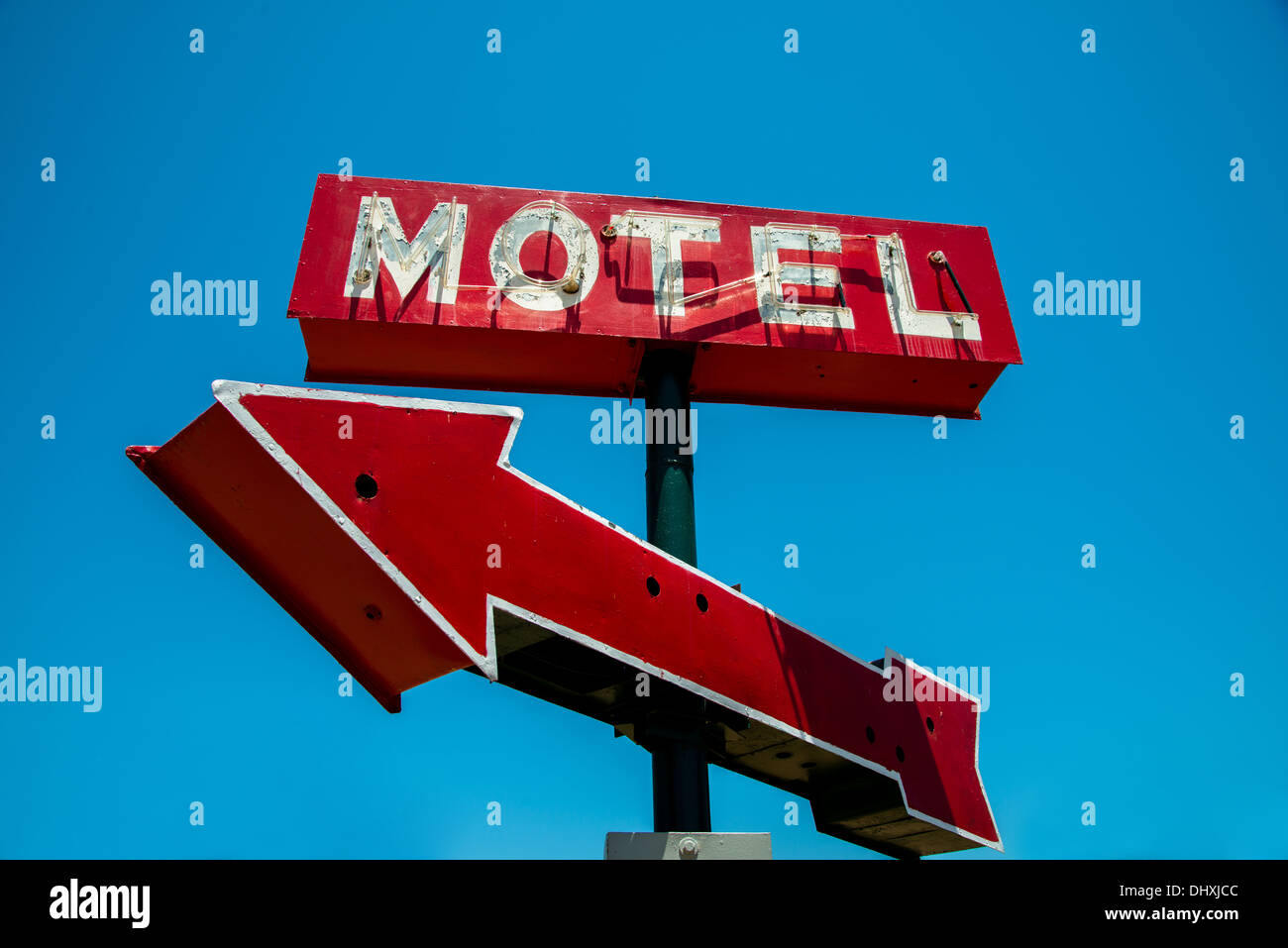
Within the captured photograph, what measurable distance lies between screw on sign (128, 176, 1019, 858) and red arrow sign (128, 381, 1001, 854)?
0.03 metres

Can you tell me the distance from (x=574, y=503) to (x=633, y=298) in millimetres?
4168

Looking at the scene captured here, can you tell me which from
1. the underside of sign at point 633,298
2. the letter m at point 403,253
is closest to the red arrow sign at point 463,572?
the underside of sign at point 633,298

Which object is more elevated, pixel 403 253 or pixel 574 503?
pixel 403 253

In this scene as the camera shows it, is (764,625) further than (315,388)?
Yes

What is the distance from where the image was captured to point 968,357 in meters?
15.5

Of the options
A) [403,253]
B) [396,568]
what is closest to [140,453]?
[396,568]

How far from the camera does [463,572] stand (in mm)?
10312

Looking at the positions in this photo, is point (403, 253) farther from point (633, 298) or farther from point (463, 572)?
point (463, 572)

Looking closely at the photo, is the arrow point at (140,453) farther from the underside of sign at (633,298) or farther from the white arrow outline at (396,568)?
the underside of sign at (633,298)

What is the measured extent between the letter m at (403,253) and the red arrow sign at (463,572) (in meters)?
4.02
